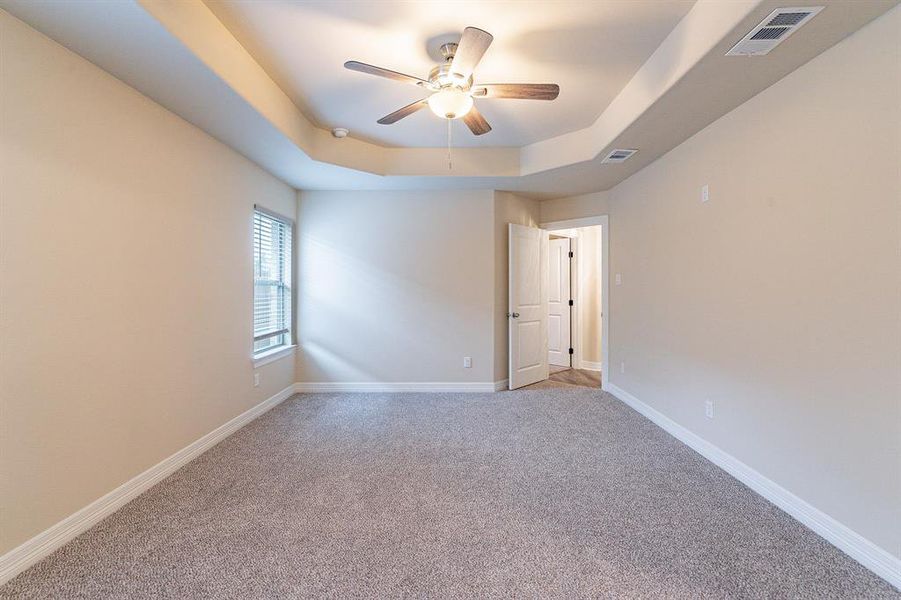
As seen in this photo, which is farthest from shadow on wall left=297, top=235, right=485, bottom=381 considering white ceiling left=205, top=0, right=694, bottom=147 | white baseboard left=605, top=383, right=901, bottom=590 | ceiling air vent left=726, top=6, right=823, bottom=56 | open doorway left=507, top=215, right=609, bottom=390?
ceiling air vent left=726, top=6, right=823, bottom=56

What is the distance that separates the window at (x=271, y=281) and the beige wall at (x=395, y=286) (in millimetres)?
170

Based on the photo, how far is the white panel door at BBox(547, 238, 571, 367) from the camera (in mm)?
6125

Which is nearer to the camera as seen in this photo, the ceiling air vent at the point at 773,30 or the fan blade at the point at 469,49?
the ceiling air vent at the point at 773,30

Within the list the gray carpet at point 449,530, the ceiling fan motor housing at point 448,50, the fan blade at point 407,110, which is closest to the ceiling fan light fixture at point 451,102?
the fan blade at point 407,110

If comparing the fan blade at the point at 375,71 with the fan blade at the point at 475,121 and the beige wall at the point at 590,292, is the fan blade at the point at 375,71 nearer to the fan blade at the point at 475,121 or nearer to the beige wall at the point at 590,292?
the fan blade at the point at 475,121

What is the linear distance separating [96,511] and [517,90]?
3.27 metres

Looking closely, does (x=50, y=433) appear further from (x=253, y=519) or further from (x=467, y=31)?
(x=467, y=31)

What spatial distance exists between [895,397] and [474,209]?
3625mm

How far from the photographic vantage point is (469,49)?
1.84 m

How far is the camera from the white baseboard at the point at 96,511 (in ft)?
5.26

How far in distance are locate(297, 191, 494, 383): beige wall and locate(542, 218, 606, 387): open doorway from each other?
6.20ft

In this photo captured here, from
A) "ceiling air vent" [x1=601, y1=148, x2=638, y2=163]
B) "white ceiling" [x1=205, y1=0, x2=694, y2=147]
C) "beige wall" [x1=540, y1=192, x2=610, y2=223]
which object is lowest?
"beige wall" [x1=540, y1=192, x2=610, y2=223]

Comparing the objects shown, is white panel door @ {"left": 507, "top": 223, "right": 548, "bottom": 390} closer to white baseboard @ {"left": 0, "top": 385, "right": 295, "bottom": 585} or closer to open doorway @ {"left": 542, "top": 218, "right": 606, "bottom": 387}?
open doorway @ {"left": 542, "top": 218, "right": 606, "bottom": 387}

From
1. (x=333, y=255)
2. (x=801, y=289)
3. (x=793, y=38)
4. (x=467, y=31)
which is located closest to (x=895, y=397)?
(x=801, y=289)
